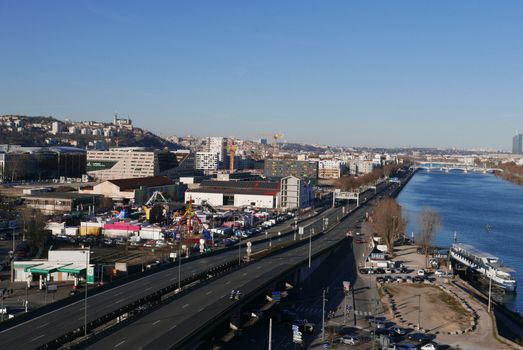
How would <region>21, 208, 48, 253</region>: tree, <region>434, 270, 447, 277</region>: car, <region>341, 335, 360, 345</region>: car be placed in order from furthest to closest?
1. <region>21, 208, 48, 253</region>: tree
2. <region>434, 270, 447, 277</region>: car
3. <region>341, 335, 360, 345</region>: car

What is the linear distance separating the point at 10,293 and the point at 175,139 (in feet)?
373

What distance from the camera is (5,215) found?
22.6 meters

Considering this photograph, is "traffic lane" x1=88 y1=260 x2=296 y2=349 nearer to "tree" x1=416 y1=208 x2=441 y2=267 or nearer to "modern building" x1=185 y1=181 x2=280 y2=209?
"tree" x1=416 y1=208 x2=441 y2=267

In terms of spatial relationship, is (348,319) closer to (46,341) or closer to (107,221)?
(46,341)

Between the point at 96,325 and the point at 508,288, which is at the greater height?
the point at 96,325

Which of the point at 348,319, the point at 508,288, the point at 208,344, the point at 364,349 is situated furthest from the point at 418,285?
the point at 208,344

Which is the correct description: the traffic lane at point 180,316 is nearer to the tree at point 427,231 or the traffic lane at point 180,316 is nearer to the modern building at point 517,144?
the tree at point 427,231

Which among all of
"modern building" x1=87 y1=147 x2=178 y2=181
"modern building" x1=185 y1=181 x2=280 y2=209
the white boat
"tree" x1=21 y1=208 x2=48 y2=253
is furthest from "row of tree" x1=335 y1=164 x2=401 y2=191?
"tree" x1=21 y1=208 x2=48 y2=253

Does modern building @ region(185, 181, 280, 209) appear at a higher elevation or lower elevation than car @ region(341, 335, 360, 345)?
higher

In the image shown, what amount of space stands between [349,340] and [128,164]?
3431 cm

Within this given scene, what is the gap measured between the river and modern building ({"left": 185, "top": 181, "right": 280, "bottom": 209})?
7.61 m

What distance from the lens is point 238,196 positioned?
101 feet

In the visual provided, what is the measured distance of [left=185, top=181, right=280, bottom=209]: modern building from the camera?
3031cm

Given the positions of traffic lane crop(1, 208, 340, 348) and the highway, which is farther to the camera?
traffic lane crop(1, 208, 340, 348)
